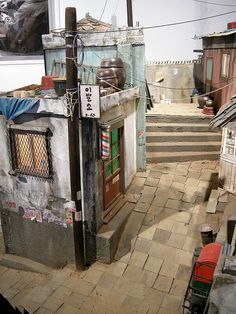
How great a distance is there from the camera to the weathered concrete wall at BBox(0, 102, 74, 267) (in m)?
9.56

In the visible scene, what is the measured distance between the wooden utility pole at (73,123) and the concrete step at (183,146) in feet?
18.8

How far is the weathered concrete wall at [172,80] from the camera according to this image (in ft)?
69.8

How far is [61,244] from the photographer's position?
10.5 metres

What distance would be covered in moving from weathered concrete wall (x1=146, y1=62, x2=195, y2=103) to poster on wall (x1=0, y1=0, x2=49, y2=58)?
815cm

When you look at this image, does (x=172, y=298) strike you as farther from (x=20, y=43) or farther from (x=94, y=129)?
(x=20, y=43)

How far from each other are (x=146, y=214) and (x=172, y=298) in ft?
11.0

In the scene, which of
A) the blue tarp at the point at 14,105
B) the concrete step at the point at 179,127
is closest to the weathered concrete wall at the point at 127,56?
the concrete step at the point at 179,127

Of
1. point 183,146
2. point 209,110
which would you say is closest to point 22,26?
point 209,110

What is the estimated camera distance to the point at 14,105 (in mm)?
9523

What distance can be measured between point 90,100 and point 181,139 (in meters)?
6.98

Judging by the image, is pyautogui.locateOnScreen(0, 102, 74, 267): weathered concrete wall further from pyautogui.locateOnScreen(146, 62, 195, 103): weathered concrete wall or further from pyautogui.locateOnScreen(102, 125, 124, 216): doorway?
pyautogui.locateOnScreen(146, 62, 195, 103): weathered concrete wall

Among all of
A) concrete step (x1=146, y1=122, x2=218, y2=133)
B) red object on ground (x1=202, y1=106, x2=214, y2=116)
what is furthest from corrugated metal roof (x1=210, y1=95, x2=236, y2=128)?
red object on ground (x1=202, y1=106, x2=214, y2=116)

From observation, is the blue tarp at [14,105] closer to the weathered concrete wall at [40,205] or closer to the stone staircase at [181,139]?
the weathered concrete wall at [40,205]

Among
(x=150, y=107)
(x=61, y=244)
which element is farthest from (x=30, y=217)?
(x=150, y=107)
